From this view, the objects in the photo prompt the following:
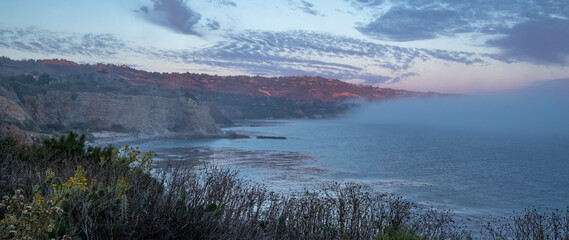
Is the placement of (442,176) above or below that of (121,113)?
below

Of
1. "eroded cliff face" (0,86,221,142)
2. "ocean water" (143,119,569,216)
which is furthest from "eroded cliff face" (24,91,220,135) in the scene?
"ocean water" (143,119,569,216)

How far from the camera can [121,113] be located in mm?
66812

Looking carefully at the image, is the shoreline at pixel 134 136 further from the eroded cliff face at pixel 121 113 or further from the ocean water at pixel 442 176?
the ocean water at pixel 442 176

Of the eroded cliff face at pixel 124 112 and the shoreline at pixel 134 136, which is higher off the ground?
the eroded cliff face at pixel 124 112

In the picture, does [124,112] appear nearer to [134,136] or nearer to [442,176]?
[134,136]

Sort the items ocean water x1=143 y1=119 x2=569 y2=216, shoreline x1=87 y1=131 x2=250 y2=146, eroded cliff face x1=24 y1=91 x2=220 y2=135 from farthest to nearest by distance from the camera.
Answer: eroded cliff face x1=24 y1=91 x2=220 y2=135 < shoreline x1=87 y1=131 x2=250 y2=146 < ocean water x1=143 y1=119 x2=569 y2=216

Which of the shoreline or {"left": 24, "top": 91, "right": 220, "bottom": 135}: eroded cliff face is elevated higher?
{"left": 24, "top": 91, "right": 220, "bottom": 135}: eroded cliff face

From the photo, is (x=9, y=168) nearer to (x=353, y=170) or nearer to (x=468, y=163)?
(x=353, y=170)

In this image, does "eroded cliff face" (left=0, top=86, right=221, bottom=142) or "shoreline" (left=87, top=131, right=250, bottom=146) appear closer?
"shoreline" (left=87, top=131, right=250, bottom=146)

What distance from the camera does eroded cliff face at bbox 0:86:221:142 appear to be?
56.7 m

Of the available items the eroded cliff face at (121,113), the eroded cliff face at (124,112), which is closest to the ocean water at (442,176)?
the eroded cliff face at (121,113)

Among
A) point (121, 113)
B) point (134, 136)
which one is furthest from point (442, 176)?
point (121, 113)

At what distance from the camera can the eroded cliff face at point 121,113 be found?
56.7 metres

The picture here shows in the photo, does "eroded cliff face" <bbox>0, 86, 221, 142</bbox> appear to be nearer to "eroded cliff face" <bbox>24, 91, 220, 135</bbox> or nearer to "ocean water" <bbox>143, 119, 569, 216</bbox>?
"eroded cliff face" <bbox>24, 91, 220, 135</bbox>
